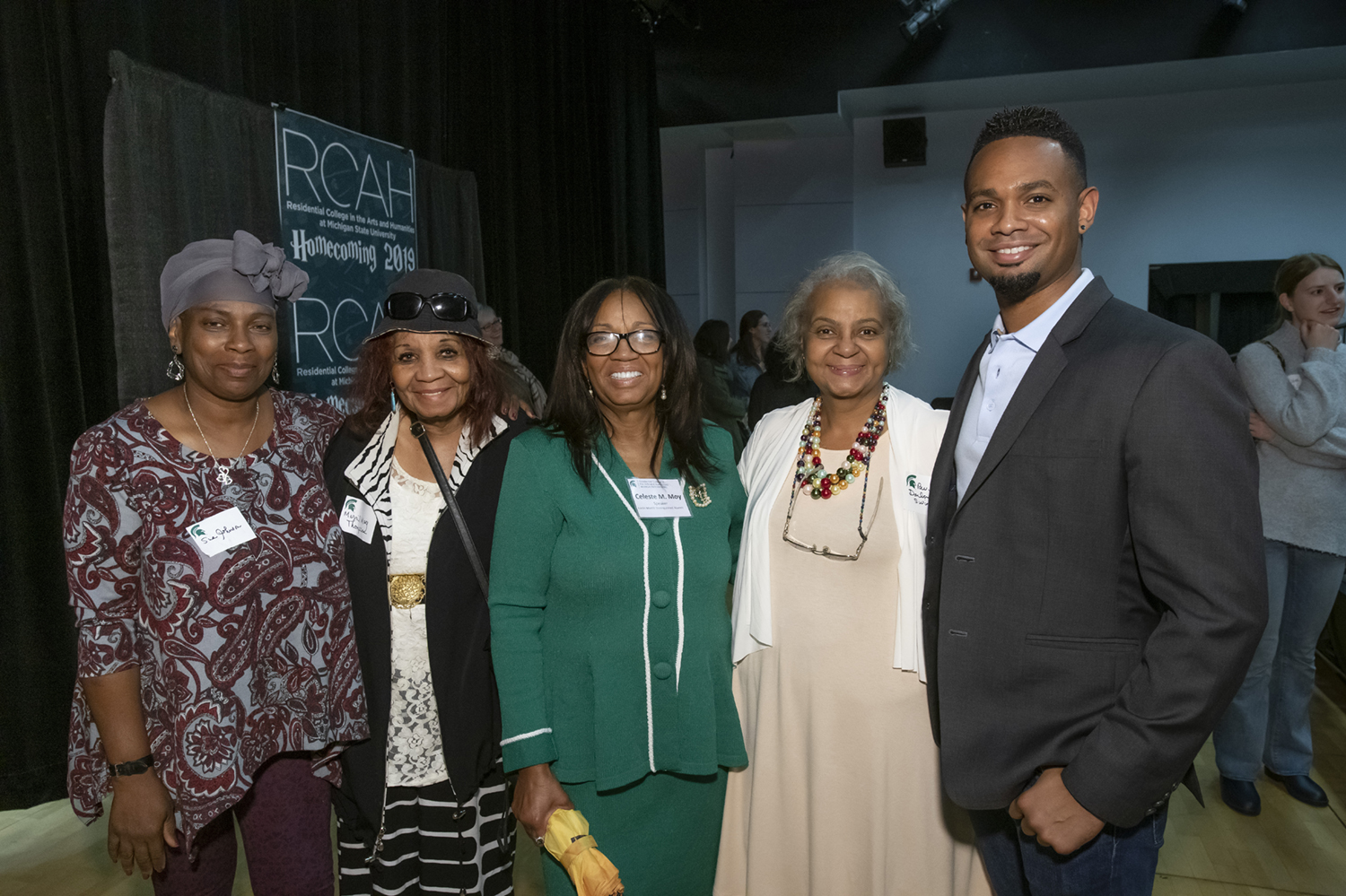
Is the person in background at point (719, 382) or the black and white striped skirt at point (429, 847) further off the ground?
the person in background at point (719, 382)

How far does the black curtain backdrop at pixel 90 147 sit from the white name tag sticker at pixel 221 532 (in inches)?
58.4

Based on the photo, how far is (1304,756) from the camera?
3.08 metres

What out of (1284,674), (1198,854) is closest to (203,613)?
(1198,854)

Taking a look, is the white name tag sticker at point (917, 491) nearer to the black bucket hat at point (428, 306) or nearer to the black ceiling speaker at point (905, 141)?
the black bucket hat at point (428, 306)

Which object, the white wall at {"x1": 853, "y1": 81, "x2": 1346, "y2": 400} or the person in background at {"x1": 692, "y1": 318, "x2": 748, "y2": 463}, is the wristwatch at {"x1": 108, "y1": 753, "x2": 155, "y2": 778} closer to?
the person in background at {"x1": 692, "y1": 318, "x2": 748, "y2": 463}

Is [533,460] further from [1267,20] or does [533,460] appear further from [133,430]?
[1267,20]

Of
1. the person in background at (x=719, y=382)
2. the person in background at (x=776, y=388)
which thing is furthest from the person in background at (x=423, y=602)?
the person in background at (x=719, y=382)

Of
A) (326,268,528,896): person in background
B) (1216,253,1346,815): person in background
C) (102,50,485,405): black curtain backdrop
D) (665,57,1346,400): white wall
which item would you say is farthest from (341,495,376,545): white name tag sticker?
(665,57,1346,400): white wall

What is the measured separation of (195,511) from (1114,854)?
5.37ft

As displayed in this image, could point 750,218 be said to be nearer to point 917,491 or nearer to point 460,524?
point 917,491

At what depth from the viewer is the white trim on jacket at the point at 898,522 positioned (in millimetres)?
1659

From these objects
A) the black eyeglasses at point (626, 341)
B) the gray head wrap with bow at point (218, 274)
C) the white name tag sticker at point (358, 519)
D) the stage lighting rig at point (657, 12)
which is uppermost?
the stage lighting rig at point (657, 12)

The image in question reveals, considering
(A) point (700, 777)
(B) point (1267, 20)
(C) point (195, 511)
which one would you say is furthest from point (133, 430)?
(B) point (1267, 20)

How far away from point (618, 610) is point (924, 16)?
556 centimetres
